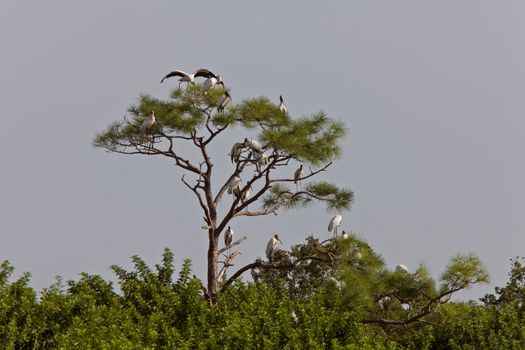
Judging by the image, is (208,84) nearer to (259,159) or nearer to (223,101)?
(223,101)

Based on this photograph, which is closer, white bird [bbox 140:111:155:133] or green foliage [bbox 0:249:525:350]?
green foliage [bbox 0:249:525:350]

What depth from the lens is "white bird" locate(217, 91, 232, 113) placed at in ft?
50.0

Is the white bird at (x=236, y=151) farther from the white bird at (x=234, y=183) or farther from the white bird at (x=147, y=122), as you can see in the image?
the white bird at (x=147, y=122)

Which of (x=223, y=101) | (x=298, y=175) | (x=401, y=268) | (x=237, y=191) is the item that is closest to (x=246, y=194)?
(x=237, y=191)

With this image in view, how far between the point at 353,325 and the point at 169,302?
267 centimetres

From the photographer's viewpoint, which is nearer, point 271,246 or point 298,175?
point 298,175

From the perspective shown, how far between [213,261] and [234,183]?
1369 mm

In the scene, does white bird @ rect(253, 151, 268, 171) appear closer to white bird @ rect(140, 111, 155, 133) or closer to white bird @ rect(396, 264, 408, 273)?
white bird @ rect(140, 111, 155, 133)

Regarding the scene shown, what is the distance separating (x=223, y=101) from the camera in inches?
602

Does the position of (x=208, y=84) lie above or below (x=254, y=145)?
above

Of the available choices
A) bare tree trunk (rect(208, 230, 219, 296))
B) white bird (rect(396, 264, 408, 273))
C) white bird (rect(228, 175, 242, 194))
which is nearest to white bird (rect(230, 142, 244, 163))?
white bird (rect(228, 175, 242, 194))

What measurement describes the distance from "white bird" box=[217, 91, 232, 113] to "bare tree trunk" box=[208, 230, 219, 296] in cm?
211

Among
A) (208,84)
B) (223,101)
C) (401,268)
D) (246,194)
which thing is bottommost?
(401,268)

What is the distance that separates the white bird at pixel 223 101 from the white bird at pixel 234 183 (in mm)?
1185
